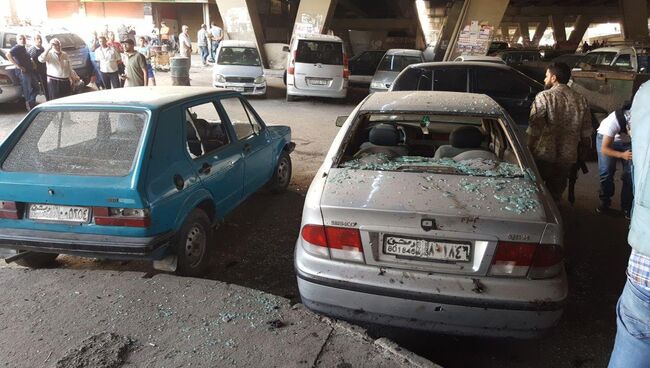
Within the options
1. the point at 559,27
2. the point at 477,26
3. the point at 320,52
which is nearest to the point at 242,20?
the point at 320,52

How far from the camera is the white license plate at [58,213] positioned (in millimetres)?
3147

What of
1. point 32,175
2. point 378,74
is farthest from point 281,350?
point 378,74

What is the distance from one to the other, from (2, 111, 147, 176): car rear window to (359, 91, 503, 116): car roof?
1.79m

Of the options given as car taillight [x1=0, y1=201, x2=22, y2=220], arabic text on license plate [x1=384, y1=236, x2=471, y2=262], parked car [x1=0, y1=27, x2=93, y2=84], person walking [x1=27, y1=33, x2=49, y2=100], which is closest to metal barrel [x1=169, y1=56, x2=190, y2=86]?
parked car [x1=0, y1=27, x2=93, y2=84]

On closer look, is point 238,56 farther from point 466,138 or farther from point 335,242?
point 335,242

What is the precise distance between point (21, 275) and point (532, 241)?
12.0 feet

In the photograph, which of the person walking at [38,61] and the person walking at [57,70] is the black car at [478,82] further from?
the person walking at [38,61]

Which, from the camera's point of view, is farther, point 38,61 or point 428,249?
point 38,61

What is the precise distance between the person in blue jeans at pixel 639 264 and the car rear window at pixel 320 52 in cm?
1167

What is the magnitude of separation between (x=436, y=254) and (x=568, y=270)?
216 cm

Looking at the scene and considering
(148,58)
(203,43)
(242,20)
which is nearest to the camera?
(242,20)

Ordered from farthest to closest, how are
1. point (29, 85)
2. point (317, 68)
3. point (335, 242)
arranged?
point (317, 68) < point (29, 85) < point (335, 242)

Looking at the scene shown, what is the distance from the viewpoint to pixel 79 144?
11.4 ft

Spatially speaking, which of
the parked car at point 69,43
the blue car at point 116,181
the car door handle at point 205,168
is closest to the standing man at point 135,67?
the parked car at point 69,43
